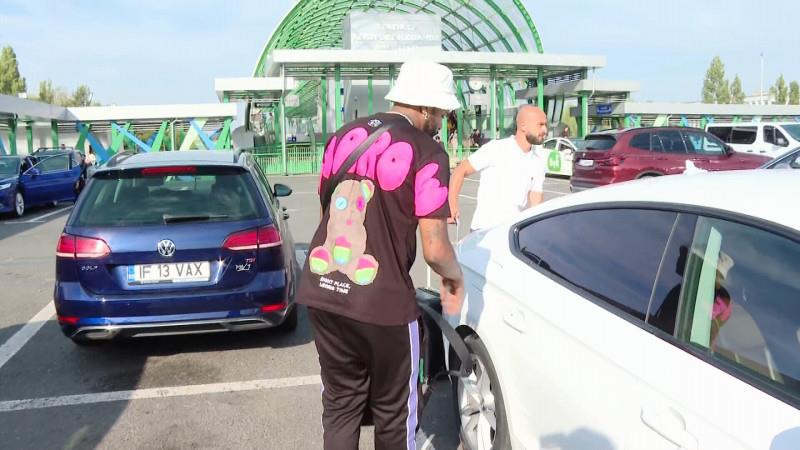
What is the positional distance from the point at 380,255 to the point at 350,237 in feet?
0.43

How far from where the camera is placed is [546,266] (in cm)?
267

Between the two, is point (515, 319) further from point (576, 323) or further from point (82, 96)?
point (82, 96)

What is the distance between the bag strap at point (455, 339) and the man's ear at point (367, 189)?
62cm

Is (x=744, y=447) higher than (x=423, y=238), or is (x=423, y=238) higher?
(x=423, y=238)

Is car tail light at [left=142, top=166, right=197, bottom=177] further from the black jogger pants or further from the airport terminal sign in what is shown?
the airport terminal sign

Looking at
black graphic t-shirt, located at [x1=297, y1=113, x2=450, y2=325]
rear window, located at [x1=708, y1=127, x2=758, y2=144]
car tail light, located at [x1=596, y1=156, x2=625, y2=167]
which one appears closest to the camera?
black graphic t-shirt, located at [x1=297, y1=113, x2=450, y2=325]

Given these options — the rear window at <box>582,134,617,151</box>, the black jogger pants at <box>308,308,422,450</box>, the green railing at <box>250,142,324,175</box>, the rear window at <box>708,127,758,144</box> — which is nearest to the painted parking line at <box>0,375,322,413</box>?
the black jogger pants at <box>308,308,422,450</box>

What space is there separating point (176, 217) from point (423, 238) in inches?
101

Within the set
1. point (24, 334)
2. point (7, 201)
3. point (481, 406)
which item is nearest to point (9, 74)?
point (7, 201)

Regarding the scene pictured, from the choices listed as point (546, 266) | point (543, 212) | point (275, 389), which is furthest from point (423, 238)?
point (275, 389)

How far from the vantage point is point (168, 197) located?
450 centimetres

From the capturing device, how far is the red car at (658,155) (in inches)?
530

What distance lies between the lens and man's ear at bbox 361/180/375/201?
2.29 metres

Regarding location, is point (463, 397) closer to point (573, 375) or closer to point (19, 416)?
point (573, 375)
